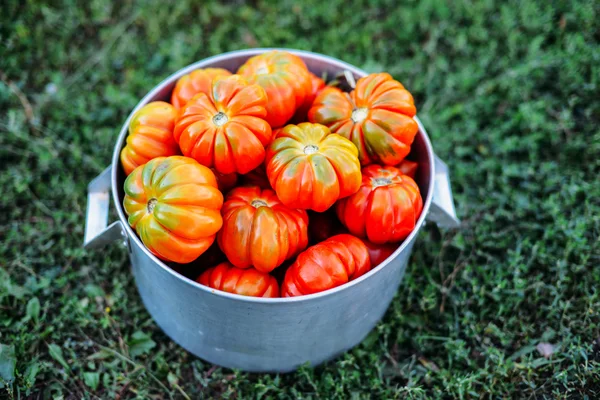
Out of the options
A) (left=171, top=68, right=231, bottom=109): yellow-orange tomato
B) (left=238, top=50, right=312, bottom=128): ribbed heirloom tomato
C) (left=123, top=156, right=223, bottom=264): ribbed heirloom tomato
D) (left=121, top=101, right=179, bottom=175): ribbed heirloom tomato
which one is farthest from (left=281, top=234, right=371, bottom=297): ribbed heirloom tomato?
(left=171, top=68, right=231, bottom=109): yellow-orange tomato

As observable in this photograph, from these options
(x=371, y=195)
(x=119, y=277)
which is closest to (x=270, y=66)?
(x=371, y=195)

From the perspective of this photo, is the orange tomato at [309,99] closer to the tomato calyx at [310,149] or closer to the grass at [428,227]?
the tomato calyx at [310,149]

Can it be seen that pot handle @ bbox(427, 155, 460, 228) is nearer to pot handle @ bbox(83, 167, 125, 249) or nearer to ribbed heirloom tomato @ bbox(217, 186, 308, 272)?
ribbed heirloom tomato @ bbox(217, 186, 308, 272)

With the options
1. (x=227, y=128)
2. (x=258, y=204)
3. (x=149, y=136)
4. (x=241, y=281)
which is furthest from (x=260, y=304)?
(x=149, y=136)

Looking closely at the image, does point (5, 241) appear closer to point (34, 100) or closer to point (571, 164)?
point (34, 100)

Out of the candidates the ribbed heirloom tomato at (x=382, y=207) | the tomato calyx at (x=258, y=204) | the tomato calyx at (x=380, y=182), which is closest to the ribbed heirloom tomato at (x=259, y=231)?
the tomato calyx at (x=258, y=204)
